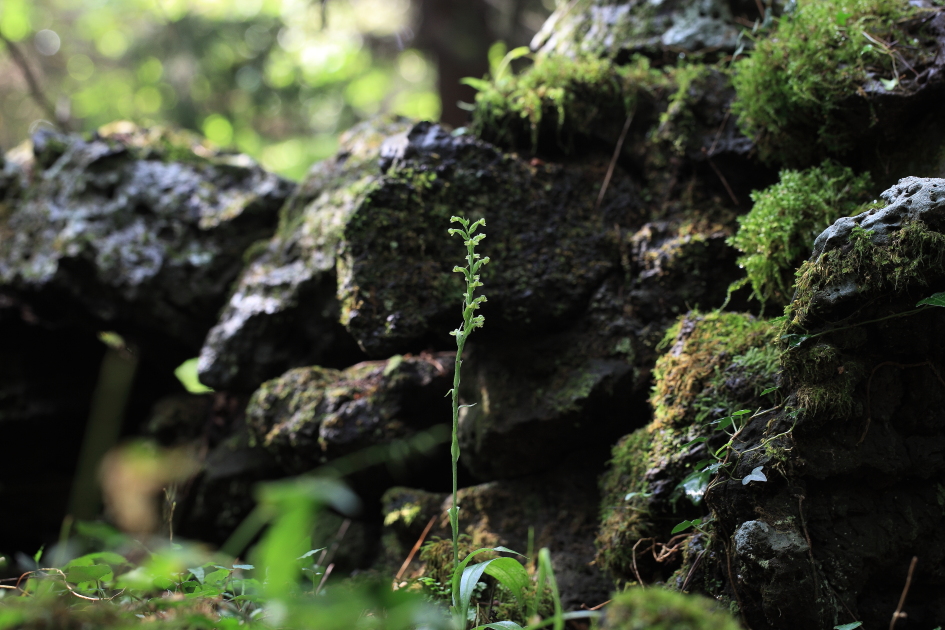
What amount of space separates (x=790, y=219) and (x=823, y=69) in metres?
0.77

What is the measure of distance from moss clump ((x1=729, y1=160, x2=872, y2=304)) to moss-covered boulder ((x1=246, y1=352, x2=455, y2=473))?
1.73 meters

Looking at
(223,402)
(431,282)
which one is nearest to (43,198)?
(223,402)

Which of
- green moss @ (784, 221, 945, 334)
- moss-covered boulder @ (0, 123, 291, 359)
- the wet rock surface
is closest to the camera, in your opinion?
green moss @ (784, 221, 945, 334)

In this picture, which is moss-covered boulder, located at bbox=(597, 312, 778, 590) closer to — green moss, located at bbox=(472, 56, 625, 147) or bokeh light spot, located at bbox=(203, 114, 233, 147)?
green moss, located at bbox=(472, 56, 625, 147)

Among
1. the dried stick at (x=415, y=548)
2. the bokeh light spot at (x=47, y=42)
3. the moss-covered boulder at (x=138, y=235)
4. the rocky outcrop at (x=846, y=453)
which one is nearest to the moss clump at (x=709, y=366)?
the rocky outcrop at (x=846, y=453)

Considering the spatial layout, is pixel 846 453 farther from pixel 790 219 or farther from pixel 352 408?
pixel 352 408

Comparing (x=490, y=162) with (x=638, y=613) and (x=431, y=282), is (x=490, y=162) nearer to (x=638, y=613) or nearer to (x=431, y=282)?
(x=431, y=282)


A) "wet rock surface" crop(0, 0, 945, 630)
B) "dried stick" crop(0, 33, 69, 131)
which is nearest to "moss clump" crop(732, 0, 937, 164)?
"wet rock surface" crop(0, 0, 945, 630)

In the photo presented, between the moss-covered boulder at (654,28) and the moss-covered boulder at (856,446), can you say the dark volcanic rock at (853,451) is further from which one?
the moss-covered boulder at (654,28)

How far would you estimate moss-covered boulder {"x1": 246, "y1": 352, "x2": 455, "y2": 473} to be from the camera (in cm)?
336

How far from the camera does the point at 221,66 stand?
8477mm

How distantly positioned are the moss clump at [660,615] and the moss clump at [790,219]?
184cm

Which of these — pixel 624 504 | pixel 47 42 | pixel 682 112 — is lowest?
pixel 624 504

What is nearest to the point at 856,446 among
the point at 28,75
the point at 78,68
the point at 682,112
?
the point at 682,112
